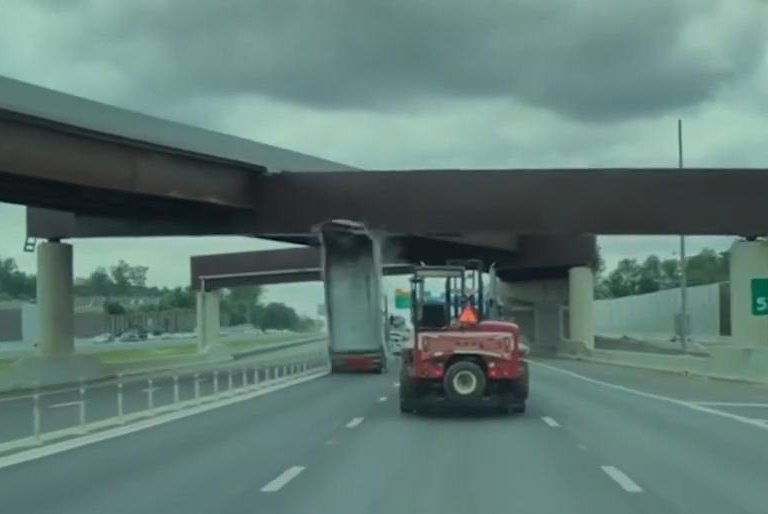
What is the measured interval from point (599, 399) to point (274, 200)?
2054 cm

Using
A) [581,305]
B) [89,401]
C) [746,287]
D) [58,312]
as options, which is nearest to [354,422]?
[89,401]

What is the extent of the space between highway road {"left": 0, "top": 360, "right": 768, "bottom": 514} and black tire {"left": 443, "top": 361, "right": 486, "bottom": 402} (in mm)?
571

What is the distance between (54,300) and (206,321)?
4237 cm

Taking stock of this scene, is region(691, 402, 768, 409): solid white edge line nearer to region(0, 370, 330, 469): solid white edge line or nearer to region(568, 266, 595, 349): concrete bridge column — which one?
region(0, 370, 330, 469): solid white edge line

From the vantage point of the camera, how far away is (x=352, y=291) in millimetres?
50906

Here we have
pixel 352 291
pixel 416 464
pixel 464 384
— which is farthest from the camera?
pixel 352 291

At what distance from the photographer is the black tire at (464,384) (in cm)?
2508

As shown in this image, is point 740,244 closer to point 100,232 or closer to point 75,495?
point 100,232

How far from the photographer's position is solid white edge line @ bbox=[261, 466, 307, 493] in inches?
563

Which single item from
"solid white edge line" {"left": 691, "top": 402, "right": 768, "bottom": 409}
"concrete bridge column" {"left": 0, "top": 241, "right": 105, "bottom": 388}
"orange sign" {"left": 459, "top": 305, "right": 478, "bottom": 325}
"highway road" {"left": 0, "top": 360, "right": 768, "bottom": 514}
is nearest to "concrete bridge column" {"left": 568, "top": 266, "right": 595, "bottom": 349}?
"concrete bridge column" {"left": 0, "top": 241, "right": 105, "bottom": 388}

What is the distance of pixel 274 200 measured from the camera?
162ft

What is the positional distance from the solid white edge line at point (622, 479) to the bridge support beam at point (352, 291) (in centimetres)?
3273

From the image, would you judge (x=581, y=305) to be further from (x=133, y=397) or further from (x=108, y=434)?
(x=108, y=434)

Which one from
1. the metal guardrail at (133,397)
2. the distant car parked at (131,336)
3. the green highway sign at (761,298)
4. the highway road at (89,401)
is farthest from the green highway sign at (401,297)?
the green highway sign at (761,298)
